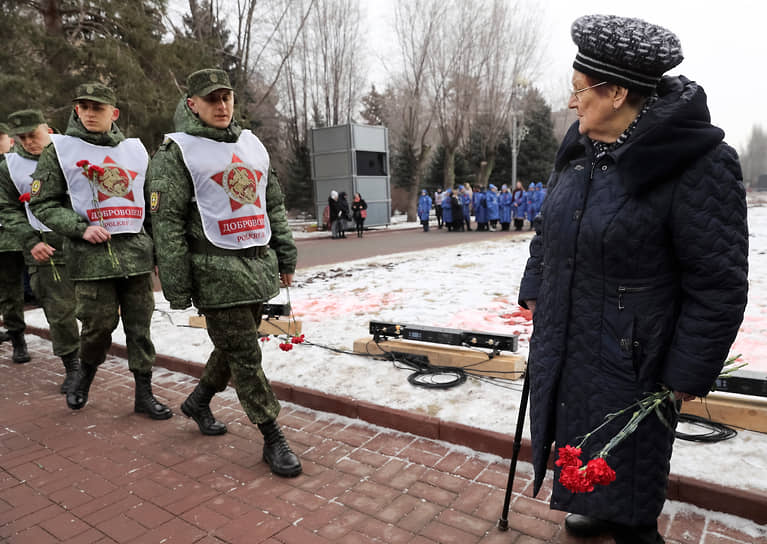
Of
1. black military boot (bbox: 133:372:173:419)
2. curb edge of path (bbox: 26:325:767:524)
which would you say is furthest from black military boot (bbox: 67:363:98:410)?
curb edge of path (bbox: 26:325:767:524)

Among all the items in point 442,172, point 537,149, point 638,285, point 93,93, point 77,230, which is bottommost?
point 638,285

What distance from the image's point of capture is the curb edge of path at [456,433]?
2662mm

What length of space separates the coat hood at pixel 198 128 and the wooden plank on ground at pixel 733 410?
3246 mm

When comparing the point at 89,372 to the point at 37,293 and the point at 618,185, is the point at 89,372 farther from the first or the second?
the point at 618,185

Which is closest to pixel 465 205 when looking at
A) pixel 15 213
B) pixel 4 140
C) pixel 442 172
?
pixel 4 140

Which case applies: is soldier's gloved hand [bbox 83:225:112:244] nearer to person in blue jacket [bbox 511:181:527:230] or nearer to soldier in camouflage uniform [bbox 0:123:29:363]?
soldier in camouflage uniform [bbox 0:123:29:363]

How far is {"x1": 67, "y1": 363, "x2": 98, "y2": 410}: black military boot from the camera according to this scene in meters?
4.38

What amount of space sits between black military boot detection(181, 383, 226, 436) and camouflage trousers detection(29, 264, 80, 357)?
73.8 inches

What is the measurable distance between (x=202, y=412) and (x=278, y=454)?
84 centimetres

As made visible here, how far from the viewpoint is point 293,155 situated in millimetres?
Answer: 37812

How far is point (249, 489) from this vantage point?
3.16 metres

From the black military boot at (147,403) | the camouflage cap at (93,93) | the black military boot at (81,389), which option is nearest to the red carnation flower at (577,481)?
the black military boot at (147,403)

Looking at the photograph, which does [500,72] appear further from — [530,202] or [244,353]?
[244,353]

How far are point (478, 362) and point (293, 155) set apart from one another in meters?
35.1
